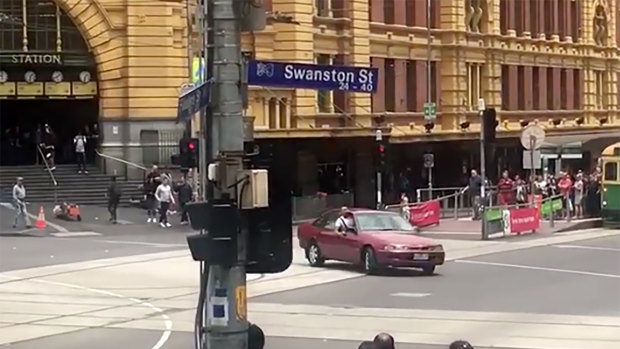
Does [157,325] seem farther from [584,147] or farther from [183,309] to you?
[584,147]

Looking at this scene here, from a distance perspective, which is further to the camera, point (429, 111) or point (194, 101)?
point (429, 111)

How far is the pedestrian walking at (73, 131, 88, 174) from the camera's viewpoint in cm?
4613

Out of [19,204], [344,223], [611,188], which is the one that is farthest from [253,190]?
[611,188]

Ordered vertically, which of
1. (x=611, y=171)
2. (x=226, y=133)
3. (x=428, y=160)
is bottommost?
(x=611, y=171)

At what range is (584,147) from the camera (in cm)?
5878

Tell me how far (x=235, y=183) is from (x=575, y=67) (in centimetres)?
6870

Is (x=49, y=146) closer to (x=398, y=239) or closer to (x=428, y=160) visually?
(x=428, y=160)

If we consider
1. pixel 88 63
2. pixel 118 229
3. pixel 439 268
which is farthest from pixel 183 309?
pixel 88 63

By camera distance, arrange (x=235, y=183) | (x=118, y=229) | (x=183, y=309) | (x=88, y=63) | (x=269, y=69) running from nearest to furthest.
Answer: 1. (x=235, y=183)
2. (x=269, y=69)
3. (x=183, y=309)
4. (x=118, y=229)
5. (x=88, y=63)

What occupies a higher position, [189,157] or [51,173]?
[189,157]

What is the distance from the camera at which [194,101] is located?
8977mm

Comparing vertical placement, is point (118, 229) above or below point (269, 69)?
below

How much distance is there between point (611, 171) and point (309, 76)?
1384 inches

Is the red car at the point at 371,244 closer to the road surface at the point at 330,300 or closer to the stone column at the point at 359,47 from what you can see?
the road surface at the point at 330,300
